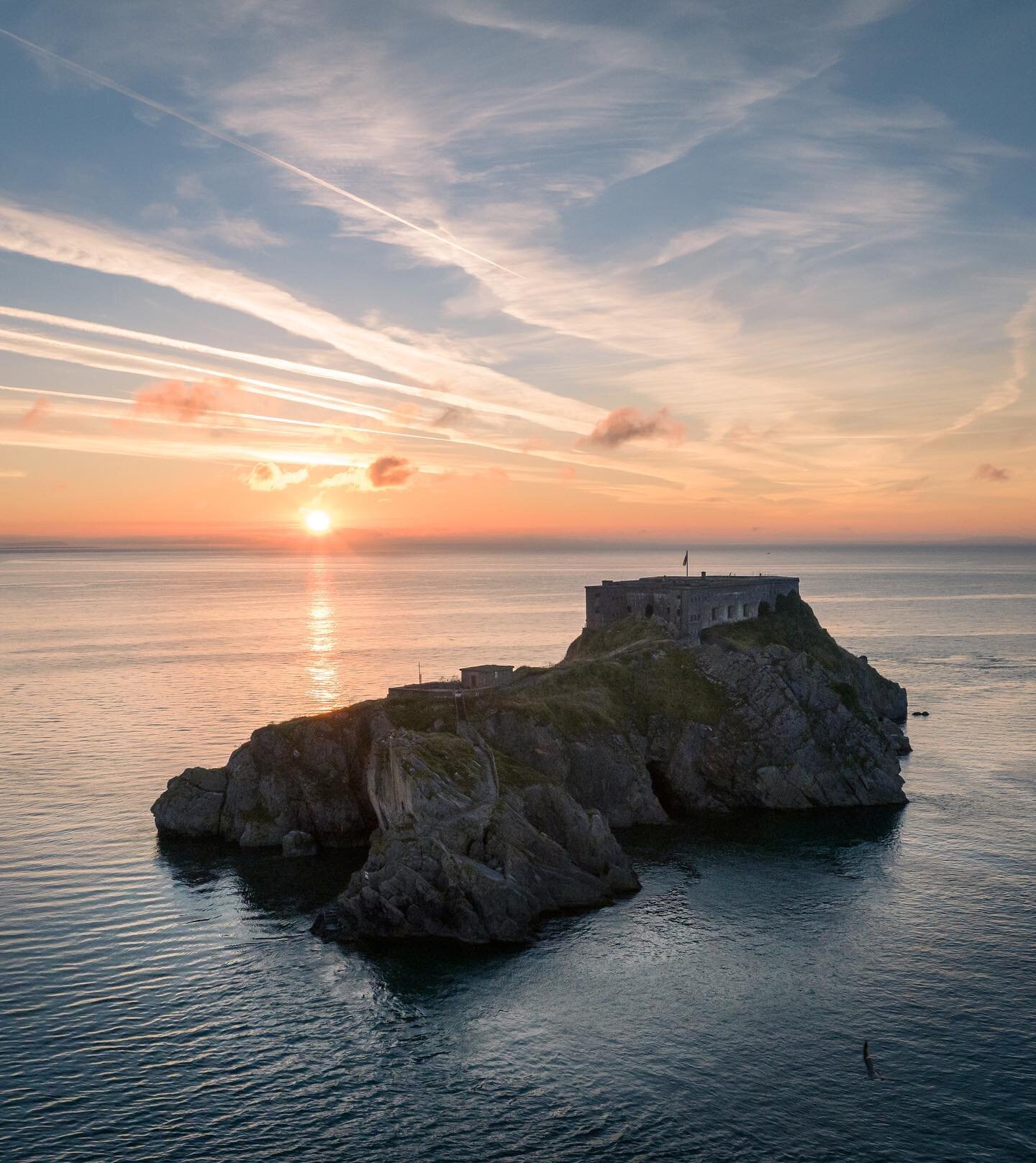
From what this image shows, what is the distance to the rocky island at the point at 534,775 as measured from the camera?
72750 mm

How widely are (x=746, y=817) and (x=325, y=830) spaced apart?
4501cm

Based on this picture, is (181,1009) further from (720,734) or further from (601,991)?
(720,734)

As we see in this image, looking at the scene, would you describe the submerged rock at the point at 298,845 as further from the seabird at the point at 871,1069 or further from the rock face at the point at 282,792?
the seabird at the point at 871,1069

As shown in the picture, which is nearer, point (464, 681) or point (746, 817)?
point (746, 817)

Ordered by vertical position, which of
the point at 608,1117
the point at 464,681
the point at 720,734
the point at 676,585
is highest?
the point at 676,585

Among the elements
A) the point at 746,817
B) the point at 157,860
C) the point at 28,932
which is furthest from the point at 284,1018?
the point at 746,817

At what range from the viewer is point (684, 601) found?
13350 centimetres

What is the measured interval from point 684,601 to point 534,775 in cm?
5235

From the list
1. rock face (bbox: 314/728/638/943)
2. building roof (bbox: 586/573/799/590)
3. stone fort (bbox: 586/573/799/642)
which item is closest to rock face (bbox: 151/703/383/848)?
rock face (bbox: 314/728/638/943)

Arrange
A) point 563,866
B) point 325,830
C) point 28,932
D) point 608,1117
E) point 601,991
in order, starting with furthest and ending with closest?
point 325,830 < point 563,866 < point 28,932 < point 601,991 < point 608,1117

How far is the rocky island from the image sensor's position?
72.8 m

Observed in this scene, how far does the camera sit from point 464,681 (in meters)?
109

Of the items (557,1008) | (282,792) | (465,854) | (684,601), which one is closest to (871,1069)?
(557,1008)

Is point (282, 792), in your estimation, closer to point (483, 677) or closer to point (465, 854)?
point (483, 677)
